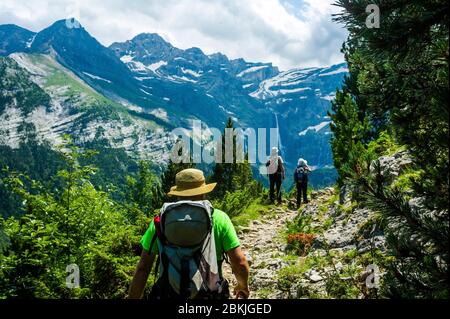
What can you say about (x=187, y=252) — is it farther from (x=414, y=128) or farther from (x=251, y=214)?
(x=251, y=214)

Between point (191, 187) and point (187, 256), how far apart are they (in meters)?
0.92

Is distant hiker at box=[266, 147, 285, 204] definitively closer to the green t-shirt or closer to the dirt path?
the dirt path

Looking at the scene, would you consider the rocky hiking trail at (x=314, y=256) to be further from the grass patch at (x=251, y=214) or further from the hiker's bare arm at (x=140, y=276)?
the hiker's bare arm at (x=140, y=276)

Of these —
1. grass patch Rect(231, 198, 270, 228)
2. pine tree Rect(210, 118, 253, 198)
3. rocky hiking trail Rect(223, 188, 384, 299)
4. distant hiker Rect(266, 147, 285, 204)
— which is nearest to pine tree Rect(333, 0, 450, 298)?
rocky hiking trail Rect(223, 188, 384, 299)

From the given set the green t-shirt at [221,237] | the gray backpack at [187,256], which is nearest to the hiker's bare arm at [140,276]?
the green t-shirt at [221,237]

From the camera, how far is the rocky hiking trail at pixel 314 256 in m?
7.70

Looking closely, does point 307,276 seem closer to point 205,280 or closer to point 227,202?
point 205,280

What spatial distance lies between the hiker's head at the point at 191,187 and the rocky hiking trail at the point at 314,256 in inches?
95.6

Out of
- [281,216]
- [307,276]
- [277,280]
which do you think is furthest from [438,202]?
[281,216]

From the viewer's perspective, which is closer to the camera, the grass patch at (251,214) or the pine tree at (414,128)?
the pine tree at (414,128)

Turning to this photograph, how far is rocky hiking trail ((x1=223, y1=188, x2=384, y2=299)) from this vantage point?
7.70 meters

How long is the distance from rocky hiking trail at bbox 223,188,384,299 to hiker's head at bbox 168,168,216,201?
2.43 m

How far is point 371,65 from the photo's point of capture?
209 inches
